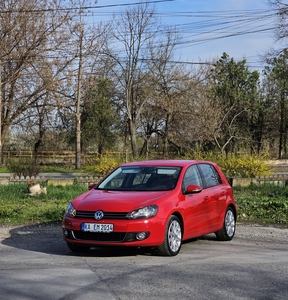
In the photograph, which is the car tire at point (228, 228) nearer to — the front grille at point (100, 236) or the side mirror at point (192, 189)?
the side mirror at point (192, 189)

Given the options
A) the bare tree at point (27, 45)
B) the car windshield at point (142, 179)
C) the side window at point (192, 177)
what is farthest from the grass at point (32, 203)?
the bare tree at point (27, 45)

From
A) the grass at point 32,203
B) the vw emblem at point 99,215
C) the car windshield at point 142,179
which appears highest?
the car windshield at point 142,179

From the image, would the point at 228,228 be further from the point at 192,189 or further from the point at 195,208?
the point at 192,189

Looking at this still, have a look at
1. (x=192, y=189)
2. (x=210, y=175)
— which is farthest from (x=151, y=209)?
(x=210, y=175)

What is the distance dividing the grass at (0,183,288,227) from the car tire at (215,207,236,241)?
2.31m

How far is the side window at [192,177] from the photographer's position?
975 centimetres

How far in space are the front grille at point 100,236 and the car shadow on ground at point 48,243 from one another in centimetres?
44

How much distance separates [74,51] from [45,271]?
121 ft

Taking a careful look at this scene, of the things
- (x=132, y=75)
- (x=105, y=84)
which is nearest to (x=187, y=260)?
(x=132, y=75)

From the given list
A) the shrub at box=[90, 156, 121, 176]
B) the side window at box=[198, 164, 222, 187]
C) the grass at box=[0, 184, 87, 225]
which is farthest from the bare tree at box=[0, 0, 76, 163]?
the side window at box=[198, 164, 222, 187]

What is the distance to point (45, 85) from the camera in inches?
1658

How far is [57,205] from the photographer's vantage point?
1482 cm

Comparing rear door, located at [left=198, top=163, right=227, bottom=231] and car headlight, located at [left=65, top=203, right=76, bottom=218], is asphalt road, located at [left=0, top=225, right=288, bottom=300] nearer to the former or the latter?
rear door, located at [left=198, top=163, right=227, bottom=231]

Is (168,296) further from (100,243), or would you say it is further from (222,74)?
(222,74)
